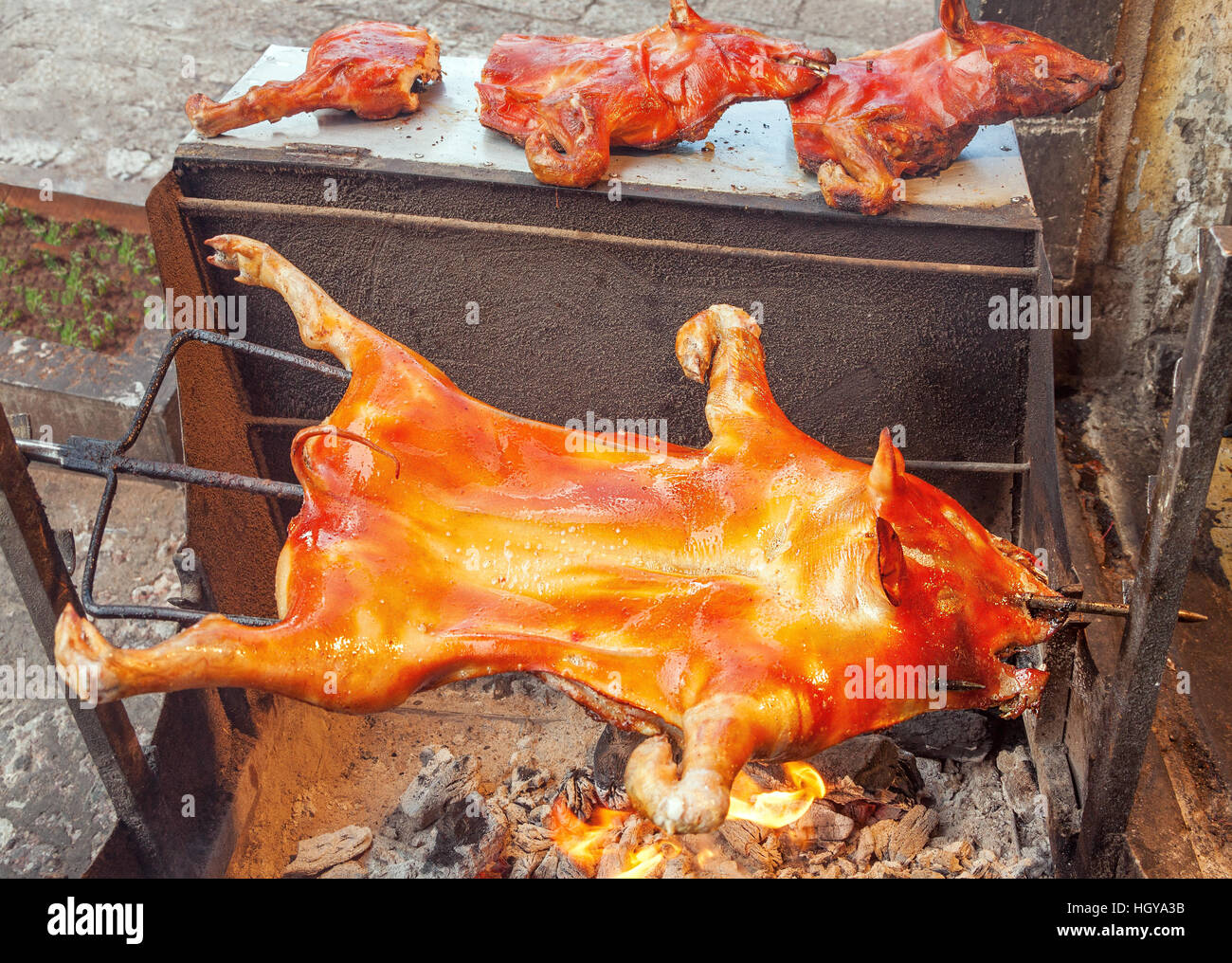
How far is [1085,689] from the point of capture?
8.02 feet

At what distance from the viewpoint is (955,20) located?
3195 mm

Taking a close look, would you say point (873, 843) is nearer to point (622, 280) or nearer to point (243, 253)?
point (622, 280)

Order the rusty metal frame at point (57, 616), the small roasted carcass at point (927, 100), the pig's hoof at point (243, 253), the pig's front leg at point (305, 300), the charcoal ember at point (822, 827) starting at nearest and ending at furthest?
the rusty metal frame at point (57, 616) < the pig's front leg at point (305, 300) < the pig's hoof at point (243, 253) < the charcoal ember at point (822, 827) < the small roasted carcass at point (927, 100)

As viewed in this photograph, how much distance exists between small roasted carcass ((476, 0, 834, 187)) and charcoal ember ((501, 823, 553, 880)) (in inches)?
79.0

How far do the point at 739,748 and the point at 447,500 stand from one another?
0.92 meters

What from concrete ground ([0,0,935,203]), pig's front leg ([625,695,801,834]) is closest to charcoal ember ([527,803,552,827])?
pig's front leg ([625,695,801,834])

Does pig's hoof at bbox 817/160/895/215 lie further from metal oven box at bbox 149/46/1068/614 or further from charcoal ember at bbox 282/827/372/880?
charcoal ember at bbox 282/827/372/880

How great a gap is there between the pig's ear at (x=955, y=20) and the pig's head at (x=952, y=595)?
1722 millimetres

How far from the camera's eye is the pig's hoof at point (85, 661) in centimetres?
208

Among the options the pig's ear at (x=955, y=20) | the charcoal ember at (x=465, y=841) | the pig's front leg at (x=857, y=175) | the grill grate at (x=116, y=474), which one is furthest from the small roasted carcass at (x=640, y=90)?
the charcoal ember at (x=465, y=841)

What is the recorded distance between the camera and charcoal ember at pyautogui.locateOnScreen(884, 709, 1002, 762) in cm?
308

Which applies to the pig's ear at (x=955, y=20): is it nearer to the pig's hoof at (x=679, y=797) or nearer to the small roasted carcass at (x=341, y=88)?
the small roasted carcass at (x=341, y=88)

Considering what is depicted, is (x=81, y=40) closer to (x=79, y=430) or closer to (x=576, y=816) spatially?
(x=79, y=430)
